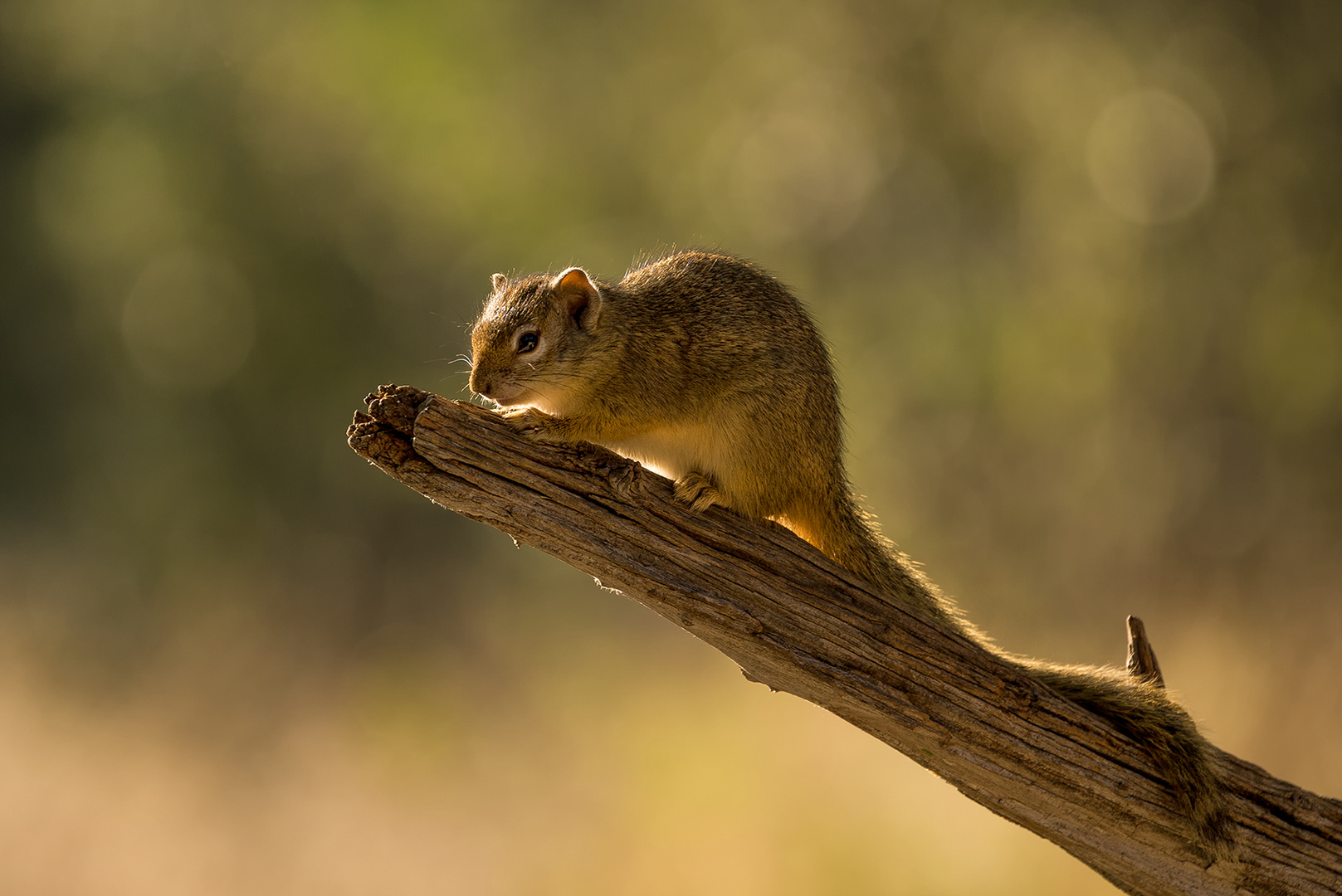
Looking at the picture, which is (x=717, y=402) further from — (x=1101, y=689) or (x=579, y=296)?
(x=1101, y=689)

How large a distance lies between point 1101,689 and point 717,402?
1382 mm

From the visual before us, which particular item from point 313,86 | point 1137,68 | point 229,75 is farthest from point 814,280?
point 229,75

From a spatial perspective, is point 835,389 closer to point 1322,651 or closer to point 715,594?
point 715,594

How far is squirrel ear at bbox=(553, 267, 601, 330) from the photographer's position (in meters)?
3.47

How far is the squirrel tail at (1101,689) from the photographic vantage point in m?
3.06

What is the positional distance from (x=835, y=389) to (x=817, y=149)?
395 centimetres

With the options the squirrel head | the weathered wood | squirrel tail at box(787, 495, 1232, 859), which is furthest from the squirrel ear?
squirrel tail at box(787, 495, 1232, 859)

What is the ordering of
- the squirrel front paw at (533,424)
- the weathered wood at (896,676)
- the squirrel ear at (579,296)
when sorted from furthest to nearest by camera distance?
the squirrel ear at (579,296), the squirrel front paw at (533,424), the weathered wood at (896,676)

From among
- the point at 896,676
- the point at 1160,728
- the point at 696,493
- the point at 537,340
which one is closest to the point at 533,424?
the point at 537,340

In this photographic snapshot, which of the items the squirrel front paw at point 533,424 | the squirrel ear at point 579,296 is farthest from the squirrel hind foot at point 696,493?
the squirrel ear at point 579,296

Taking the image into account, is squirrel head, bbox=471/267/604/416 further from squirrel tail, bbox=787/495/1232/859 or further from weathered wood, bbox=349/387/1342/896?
squirrel tail, bbox=787/495/1232/859

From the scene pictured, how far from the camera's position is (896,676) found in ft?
10.1

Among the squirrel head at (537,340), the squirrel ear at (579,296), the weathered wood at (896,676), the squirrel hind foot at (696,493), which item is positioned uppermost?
the squirrel ear at (579,296)

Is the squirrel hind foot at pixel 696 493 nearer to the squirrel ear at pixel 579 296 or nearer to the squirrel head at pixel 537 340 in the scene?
the squirrel head at pixel 537 340
